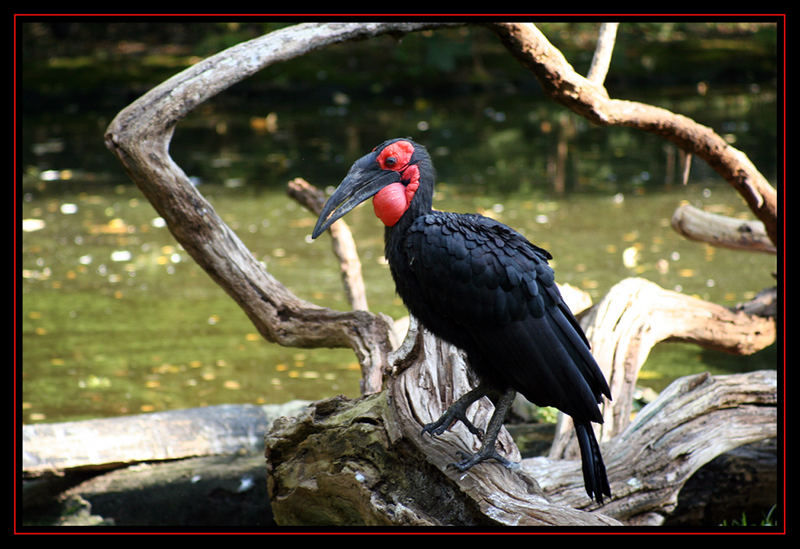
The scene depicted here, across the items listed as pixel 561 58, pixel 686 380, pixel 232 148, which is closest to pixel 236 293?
pixel 561 58

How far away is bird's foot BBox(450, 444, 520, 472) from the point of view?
298 centimetres

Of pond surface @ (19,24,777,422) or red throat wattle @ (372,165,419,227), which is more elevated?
red throat wattle @ (372,165,419,227)

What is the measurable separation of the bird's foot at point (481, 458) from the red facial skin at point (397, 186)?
33.0 inches

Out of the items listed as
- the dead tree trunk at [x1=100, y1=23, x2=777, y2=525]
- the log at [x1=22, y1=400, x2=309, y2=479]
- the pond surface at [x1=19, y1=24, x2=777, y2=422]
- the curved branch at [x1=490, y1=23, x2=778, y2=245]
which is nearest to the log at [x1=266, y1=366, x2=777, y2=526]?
the dead tree trunk at [x1=100, y1=23, x2=777, y2=525]

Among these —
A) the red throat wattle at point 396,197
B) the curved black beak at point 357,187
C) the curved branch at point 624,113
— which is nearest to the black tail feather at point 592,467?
the red throat wattle at point 396,197

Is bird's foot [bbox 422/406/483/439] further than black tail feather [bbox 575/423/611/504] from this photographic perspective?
Yes

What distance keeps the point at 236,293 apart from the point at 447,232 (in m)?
1.50

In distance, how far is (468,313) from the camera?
A: 9.95 feet

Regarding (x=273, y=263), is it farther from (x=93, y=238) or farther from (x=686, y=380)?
(x=686, y=380)

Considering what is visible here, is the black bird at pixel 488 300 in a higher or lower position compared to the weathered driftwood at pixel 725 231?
higher

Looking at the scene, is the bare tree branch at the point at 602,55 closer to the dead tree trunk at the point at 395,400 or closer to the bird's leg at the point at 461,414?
the dead tree trunk at the point at 395,400

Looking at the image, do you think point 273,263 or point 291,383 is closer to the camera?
point 291,383

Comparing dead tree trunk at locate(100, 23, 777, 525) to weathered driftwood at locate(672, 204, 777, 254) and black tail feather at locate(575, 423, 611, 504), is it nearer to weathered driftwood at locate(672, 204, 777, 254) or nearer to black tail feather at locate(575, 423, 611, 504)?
black tail feather at locate(575, 423, 611, 504)

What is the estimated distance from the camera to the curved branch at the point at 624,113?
4141 millimetres
